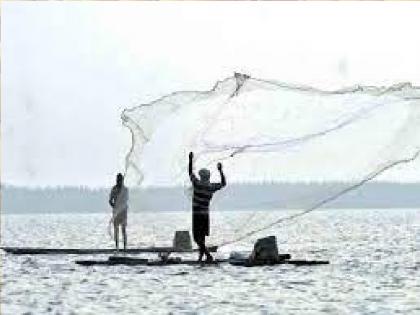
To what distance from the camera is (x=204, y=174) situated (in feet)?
101

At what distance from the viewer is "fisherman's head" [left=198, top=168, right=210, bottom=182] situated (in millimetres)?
30794

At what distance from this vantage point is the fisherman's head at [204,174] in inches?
1212

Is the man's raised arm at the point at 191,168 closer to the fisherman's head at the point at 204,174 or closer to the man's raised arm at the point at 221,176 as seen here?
the fisherman's head at the point at 204,174

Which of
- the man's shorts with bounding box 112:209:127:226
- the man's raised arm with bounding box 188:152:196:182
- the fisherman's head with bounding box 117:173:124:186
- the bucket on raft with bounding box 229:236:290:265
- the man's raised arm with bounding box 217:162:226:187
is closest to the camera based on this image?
the man's raised arm with bounding box 188:152:196:182

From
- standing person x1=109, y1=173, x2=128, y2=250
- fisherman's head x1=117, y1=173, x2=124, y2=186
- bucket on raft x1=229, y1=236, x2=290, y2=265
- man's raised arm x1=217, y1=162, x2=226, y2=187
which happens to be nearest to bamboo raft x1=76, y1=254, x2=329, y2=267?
bucket on raft x1=229, y1=236, x2=290, y2=265

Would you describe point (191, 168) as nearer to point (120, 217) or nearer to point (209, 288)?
point (209, 288)

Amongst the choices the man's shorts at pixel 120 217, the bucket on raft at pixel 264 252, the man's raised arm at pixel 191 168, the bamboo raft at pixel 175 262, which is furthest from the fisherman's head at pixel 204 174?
the man's shorts at pixel 120 217

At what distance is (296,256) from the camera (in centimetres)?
5141

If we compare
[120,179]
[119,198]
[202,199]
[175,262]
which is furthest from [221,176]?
[119,198]

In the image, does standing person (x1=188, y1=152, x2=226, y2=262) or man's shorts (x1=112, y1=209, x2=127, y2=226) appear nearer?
standing person (x1=188, y1=152, x2=226, y2=262)

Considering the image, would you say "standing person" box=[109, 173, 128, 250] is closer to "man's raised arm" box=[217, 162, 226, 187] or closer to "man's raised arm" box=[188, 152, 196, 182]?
"man's raised arm" box=[188, 152, 196, 182]

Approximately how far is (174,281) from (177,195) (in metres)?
2.87

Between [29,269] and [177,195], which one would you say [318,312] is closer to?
[177,195]

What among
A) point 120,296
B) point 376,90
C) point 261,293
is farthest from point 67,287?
point 376,90
